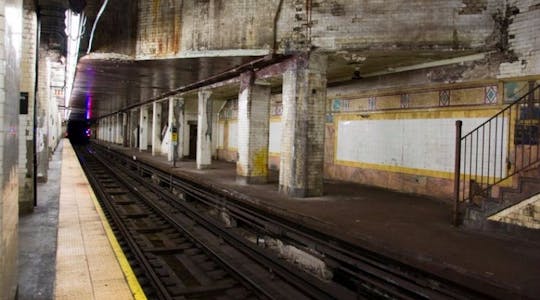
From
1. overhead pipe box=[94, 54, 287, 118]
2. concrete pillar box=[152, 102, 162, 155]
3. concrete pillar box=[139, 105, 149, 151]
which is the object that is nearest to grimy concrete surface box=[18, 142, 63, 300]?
overhead pipe box=[94, 54, 287, 118]

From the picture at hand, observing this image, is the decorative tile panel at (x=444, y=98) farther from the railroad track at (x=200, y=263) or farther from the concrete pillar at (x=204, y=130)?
the concrete pillar at (x=204, y=130)

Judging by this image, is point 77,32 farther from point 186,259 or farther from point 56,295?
point 56,295

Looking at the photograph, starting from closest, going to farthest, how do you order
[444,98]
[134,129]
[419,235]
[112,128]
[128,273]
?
[128,273], [419,235], [444,98], [134,129], [112,128]

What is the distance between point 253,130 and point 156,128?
1333cm

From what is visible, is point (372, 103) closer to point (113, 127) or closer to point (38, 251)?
point (38, 251)

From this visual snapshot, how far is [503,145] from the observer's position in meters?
→ 8.36

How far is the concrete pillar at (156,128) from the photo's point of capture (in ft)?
79.4

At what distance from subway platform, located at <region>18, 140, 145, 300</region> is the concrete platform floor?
11.0 ft

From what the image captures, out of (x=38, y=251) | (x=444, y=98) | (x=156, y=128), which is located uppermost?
(x=444, y=98)

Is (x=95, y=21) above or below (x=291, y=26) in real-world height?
above

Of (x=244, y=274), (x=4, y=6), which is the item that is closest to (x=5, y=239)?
(x=4, y=6)

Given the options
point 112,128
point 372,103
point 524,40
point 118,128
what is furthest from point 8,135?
point 112,128

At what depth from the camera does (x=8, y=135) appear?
2.89 metres

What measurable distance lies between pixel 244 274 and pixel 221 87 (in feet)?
32.3
